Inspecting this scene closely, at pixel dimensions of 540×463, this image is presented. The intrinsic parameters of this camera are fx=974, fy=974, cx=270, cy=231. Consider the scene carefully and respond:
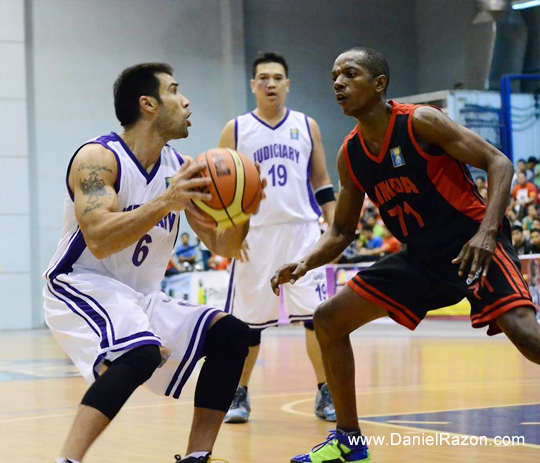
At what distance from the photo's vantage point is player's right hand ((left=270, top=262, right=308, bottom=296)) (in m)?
4.77

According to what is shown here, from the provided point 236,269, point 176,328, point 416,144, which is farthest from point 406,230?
point 236,269

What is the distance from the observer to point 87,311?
13.3ft

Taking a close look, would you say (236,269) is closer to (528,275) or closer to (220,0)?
(528,275)

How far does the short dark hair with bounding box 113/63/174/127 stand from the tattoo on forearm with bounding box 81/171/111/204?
1.51 ft

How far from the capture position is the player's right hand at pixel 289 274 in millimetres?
4770

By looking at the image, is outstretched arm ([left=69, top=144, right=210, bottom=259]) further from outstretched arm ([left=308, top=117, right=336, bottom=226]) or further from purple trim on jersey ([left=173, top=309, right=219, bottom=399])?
outstretched arm ([left=308, top=117, right=336, bottom=226])

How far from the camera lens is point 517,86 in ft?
68.3

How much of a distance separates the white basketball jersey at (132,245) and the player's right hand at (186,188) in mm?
386

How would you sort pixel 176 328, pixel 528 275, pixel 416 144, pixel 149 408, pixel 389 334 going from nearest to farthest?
pixel 176 328
pixel 416 144
pixel 149 408
pixel 528 275
pixel 389 334

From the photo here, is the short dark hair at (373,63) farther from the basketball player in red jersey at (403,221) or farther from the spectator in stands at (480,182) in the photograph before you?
the spectator in stands at (480,182)

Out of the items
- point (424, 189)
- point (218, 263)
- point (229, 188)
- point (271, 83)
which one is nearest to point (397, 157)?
point (424, 189)

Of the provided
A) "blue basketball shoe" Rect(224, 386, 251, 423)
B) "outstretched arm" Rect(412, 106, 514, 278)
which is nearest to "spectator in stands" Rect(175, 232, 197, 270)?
"blue basketball shoe" Rect(224, 386, 251, 423)

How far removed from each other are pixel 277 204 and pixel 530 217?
9696 millimetres

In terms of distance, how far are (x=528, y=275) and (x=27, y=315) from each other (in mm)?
10707
